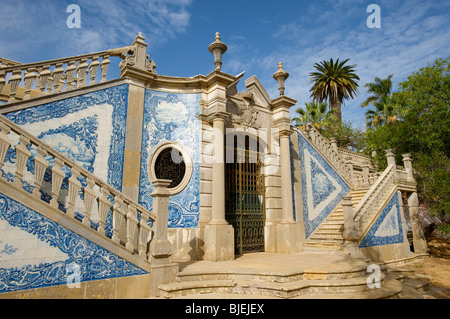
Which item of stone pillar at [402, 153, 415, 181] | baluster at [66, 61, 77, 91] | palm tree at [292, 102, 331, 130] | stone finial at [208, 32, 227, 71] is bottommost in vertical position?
stone pillar at [402, 153, 415, 181]

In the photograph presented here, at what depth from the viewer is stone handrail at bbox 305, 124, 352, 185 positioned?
41.5ft

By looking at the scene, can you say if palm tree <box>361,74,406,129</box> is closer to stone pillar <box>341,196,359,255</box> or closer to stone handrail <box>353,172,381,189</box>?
stone handrail <box>353,172,381,189</box>

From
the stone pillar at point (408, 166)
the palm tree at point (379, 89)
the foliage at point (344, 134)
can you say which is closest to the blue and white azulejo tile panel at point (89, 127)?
the stone pillar at point (408, 166)

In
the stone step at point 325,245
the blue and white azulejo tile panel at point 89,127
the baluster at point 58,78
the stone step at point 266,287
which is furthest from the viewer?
the stone step at point 325,245

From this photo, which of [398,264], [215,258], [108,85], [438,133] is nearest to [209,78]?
[108,85]

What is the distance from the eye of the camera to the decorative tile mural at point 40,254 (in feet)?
13.6

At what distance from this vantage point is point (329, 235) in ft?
33.2

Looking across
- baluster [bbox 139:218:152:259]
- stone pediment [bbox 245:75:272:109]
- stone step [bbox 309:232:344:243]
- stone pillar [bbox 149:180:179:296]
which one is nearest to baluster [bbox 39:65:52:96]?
stone pillar [bbox 149:180:179:296]

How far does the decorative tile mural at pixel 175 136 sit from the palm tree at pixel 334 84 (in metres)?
22.5

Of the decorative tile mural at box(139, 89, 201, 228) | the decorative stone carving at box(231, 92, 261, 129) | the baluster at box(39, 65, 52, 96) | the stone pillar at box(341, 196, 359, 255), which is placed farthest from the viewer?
the decorative stone carving at box(231, 92, 261, 129)

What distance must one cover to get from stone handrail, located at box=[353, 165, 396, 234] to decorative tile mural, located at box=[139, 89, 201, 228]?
5.63 meters

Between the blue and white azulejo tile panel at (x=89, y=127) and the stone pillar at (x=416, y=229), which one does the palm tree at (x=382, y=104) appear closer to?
the stone pillar at (x=416, y=229)

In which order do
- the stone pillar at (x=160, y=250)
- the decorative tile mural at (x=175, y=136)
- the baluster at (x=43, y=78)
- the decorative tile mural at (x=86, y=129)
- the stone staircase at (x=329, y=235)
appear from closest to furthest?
1. the stone pillar at (x=160, y=250)
2. the decorative tile mural at (x=86, y=129)
3. the baluster at (x=43, y=78)
4. the decorative tile mural at (x=175, y=136)
5. the stone staircase at (x=329, y=235)

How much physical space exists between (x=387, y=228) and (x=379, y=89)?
68.1ft
